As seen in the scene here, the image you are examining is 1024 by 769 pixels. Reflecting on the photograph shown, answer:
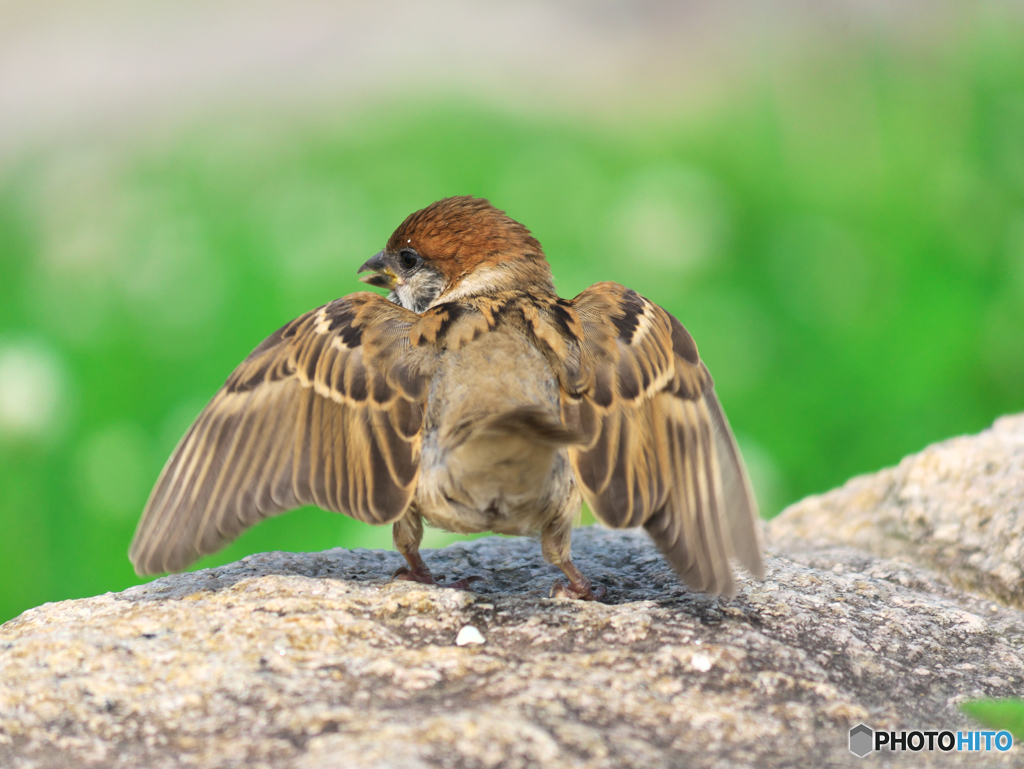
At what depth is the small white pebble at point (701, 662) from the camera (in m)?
3.11

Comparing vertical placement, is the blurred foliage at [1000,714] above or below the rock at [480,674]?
below

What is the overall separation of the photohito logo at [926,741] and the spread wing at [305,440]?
1564mm

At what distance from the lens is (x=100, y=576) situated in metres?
5.80

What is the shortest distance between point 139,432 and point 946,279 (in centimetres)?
543

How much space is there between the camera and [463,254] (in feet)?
15.0

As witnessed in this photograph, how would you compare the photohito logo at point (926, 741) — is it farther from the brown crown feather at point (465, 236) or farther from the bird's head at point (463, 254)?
the brown crown feather at point (465, 236)

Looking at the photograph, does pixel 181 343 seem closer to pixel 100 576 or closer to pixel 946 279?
pixel 100 576

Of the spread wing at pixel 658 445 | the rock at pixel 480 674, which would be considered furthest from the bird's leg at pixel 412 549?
the spread wing at pixel 658 445

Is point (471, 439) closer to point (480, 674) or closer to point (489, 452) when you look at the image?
point (489, 452)

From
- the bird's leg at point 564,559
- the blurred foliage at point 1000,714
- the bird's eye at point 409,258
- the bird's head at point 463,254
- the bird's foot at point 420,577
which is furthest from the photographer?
the bird's eye at point 409,258

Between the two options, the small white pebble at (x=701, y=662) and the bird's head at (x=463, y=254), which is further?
the bird's head at (x=463, y=254)

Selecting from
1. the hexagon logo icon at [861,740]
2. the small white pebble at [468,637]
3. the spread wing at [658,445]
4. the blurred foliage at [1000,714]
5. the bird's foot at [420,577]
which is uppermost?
the spread wing at [658,445]

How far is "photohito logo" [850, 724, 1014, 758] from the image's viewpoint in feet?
9.25

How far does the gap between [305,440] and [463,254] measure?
1.29 meters
